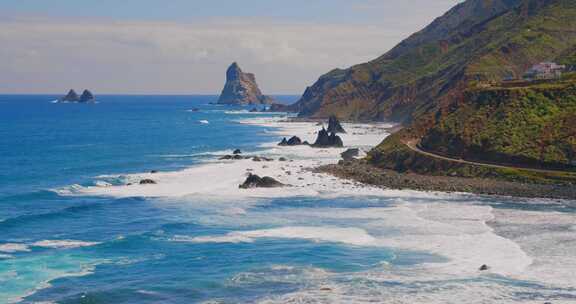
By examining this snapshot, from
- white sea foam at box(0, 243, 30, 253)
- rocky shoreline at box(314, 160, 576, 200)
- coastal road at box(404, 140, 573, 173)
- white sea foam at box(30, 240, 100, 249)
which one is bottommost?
white sea foam at box(0, 243, 30, 253)

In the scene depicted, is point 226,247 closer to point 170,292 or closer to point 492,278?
point 170,292

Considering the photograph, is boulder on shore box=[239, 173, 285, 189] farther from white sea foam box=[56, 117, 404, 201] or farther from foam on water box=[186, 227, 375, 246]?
foam on water box=[186, 227, 375, 246]

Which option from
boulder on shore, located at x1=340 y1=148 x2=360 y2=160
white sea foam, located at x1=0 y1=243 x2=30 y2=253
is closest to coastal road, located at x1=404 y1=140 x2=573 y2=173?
boulder on shore, located at x1=340 y1=148 x2=360 y2=160

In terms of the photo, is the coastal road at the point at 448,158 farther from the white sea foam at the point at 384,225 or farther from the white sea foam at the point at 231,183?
the white sea foam at the point at 231,183

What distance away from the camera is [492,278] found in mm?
60438

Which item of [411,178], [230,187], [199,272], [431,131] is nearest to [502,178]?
[411,178]

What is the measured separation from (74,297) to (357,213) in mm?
41590

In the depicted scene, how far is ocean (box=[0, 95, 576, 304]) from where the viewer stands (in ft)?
188

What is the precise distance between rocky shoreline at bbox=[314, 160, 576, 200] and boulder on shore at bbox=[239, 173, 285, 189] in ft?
46.8

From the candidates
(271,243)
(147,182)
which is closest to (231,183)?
(147,182)

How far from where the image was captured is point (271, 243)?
73188mm

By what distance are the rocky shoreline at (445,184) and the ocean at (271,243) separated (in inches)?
137

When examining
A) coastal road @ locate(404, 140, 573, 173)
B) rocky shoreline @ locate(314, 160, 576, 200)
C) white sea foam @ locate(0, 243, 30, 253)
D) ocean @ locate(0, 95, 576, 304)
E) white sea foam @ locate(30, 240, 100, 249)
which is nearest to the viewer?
ocean @ locate(0, 95, 576, 304)

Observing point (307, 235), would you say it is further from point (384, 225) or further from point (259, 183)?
point (259, 183)
